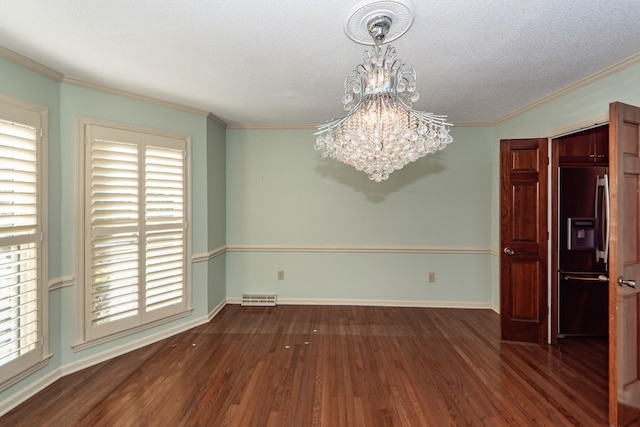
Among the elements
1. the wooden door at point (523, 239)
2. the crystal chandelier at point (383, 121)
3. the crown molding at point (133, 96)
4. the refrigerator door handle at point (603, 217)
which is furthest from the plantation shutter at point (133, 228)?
the refrigerator door handle at point (603, 217)

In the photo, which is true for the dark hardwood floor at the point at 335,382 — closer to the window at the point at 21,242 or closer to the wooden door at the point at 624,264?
the wooden door at the point at 624,264

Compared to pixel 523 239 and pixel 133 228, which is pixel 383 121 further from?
pixel 133 228

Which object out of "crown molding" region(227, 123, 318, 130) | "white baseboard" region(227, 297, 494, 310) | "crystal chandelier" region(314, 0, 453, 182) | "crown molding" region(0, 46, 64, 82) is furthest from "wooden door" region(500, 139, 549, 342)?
"crown molding" region(0, 46, 64, 82)

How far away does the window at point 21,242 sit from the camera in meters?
1.95

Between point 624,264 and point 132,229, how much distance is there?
3.89 metres

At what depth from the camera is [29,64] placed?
2.10 m

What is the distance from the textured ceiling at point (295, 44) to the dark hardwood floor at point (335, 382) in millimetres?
2539

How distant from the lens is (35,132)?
84.9 inches

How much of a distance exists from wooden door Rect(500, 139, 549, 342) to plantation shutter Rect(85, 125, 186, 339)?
11.5ft

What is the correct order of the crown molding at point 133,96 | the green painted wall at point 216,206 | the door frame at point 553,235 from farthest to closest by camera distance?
the green painted wall at point 216,206 → the door frame at point 553,235 → the crown molding at point 133,96

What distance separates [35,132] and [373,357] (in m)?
3.37

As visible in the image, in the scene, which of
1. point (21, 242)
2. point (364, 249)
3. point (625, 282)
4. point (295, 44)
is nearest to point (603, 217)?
point (625, 282)

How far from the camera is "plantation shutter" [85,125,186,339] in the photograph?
2.56m

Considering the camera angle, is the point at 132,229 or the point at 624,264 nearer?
the point at 624,264
